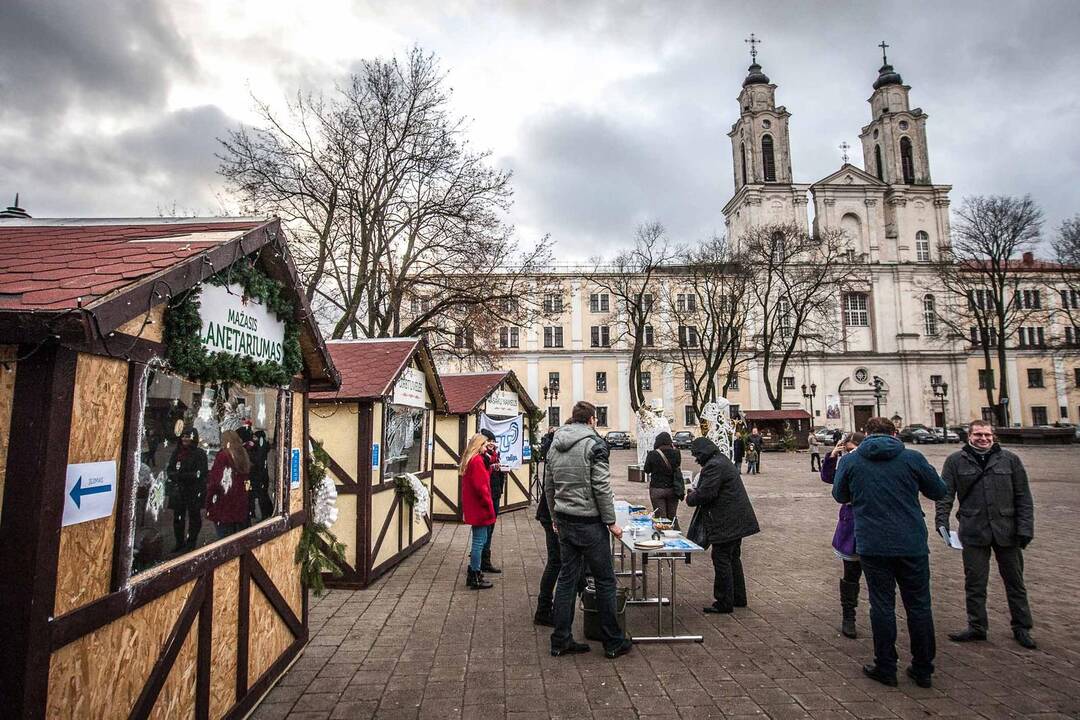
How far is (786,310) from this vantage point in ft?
129

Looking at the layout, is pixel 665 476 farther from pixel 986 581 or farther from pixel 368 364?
pixel 368 364

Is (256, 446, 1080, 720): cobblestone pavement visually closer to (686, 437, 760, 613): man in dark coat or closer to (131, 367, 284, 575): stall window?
(686, 437, 760, 613): man in dark coat

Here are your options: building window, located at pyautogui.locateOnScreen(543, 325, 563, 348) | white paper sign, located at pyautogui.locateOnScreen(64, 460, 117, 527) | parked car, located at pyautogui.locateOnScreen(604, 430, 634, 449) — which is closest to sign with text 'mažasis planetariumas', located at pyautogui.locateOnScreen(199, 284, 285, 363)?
white paper sign, located at pyautogui.locateOnScreen(64, 460, 117, 527)

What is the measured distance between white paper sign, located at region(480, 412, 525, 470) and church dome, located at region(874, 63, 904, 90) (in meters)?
62.7

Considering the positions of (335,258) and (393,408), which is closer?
(393,408)

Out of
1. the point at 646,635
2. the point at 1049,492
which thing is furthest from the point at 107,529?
the point at 1049,492

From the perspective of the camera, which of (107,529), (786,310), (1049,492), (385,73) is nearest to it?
(107,529)

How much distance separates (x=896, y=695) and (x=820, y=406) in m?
53.6

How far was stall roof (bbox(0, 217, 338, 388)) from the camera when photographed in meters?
2.59

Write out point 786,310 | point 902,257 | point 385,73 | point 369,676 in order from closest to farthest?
point 369,676
point 385,73
point 786,310
point 902,257

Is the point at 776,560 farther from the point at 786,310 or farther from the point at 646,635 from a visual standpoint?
the point at 786,310

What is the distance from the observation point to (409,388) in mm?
9883

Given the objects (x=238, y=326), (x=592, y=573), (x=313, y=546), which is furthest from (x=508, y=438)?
(x=238, y=326)

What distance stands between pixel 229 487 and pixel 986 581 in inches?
246
